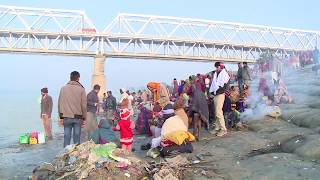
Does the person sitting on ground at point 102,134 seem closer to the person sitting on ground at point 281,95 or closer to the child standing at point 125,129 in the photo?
the child standing at point 125,129

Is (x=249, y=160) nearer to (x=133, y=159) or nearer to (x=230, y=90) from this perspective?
(x=133, y=159)

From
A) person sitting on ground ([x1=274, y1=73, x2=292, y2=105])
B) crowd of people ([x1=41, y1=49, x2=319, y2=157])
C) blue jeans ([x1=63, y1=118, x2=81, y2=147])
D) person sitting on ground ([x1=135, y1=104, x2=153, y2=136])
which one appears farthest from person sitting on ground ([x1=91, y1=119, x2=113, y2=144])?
person sitting on ground ([x1=274, y1=73, x2=292, y2=105])

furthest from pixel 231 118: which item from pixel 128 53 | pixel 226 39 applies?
pixel 226 39

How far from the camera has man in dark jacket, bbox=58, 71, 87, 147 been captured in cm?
910

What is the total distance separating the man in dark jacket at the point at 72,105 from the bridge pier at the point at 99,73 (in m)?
50.2

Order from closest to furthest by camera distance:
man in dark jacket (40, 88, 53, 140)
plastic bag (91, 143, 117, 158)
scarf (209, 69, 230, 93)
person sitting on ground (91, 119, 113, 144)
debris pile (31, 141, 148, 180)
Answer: debris pile (31, 141, 148, 180)
plastic bag (91, 143, 117, 158)
person sitting on ground (91, 119, 113, 144)
scarf (209, 69, 230, 93)
man in dark jacket (40, 88, 53, 140)

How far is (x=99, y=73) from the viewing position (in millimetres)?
A: 60500

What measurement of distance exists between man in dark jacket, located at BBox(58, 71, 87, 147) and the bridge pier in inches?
1975

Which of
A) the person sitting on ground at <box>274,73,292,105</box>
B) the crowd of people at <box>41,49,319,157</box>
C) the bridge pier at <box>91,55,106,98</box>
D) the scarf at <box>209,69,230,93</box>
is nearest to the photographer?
the crowd of people at <box>41,49,319,157</box>

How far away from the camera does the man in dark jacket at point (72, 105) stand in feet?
29.9

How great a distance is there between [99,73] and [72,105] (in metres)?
51.9

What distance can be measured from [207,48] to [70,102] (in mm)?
65701

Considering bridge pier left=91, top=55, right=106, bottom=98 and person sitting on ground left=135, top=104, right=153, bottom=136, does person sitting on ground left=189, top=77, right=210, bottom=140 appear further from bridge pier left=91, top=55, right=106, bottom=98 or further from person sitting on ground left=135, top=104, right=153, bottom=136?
bridge pier left=91, top=55, right=106, bottom=98

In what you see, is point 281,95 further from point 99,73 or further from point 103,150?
point 99,73
